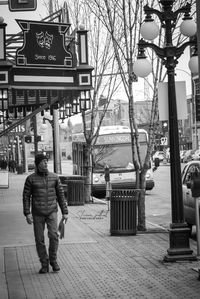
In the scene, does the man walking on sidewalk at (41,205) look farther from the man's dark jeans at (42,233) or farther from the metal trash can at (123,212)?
the metal trash can at (123,212)

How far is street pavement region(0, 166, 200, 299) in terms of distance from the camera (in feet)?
23.2

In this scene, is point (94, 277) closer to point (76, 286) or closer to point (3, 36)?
point (76, 286)

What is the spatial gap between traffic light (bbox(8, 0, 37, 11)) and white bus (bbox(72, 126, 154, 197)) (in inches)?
553

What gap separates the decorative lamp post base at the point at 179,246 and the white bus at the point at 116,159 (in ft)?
44.8

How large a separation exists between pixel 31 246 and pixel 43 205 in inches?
105

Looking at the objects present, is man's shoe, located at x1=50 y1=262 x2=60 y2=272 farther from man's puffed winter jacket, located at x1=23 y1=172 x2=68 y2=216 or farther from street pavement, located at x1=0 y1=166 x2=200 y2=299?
man's puffed winter jacket, located at x1=23 y1=172 x2=68 y2=216

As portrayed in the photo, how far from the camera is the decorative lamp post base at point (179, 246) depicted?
29.4ft

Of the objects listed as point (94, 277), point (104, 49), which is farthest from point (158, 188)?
point (94, 277)

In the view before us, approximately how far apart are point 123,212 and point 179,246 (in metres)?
2.67

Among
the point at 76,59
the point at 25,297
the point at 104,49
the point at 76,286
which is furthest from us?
the point at 104,49

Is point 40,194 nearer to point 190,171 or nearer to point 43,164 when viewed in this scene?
point 43,164

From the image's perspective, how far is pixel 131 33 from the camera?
40.8 feet

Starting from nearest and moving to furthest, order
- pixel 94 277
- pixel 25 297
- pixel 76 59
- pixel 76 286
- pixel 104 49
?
pixel 25 297 < pixel 76 286 < pixel 94 277 < pixel 76 59 < pixel 104 49

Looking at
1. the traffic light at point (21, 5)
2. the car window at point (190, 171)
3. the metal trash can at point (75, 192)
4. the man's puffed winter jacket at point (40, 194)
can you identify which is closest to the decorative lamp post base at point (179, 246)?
the man's puffed winter jacket at point (40, 194)
